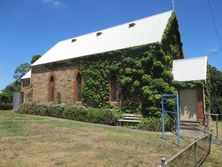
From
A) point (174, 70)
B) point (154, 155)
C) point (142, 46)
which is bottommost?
point (154, 155)

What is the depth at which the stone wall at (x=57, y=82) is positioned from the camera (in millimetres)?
24516

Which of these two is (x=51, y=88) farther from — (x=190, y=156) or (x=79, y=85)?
(x=190, y=156)

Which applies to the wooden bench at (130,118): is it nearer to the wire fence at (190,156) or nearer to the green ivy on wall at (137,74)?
the green ivy on wall at (137,74)

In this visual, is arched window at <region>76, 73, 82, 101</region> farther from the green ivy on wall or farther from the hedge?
the hedge

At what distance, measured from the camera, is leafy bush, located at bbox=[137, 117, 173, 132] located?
52.8 feet

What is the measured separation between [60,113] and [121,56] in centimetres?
794

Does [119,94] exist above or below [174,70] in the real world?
below

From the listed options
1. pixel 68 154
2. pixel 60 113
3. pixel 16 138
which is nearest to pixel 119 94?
pixel 60 113

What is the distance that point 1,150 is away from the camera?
9.50m

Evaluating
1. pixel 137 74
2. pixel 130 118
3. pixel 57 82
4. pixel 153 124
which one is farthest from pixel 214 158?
pixel 57 82

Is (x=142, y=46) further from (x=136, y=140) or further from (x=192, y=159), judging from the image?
(x=192, y=159)

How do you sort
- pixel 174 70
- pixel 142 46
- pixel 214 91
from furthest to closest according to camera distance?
pixel 214 91 < pixel 174 70 < pixel 142 46

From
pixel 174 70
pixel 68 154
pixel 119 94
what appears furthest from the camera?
pixel 174 70

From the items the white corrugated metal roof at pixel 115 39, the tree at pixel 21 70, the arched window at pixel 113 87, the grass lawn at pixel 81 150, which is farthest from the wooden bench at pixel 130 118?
the tree at pixel 21 70
